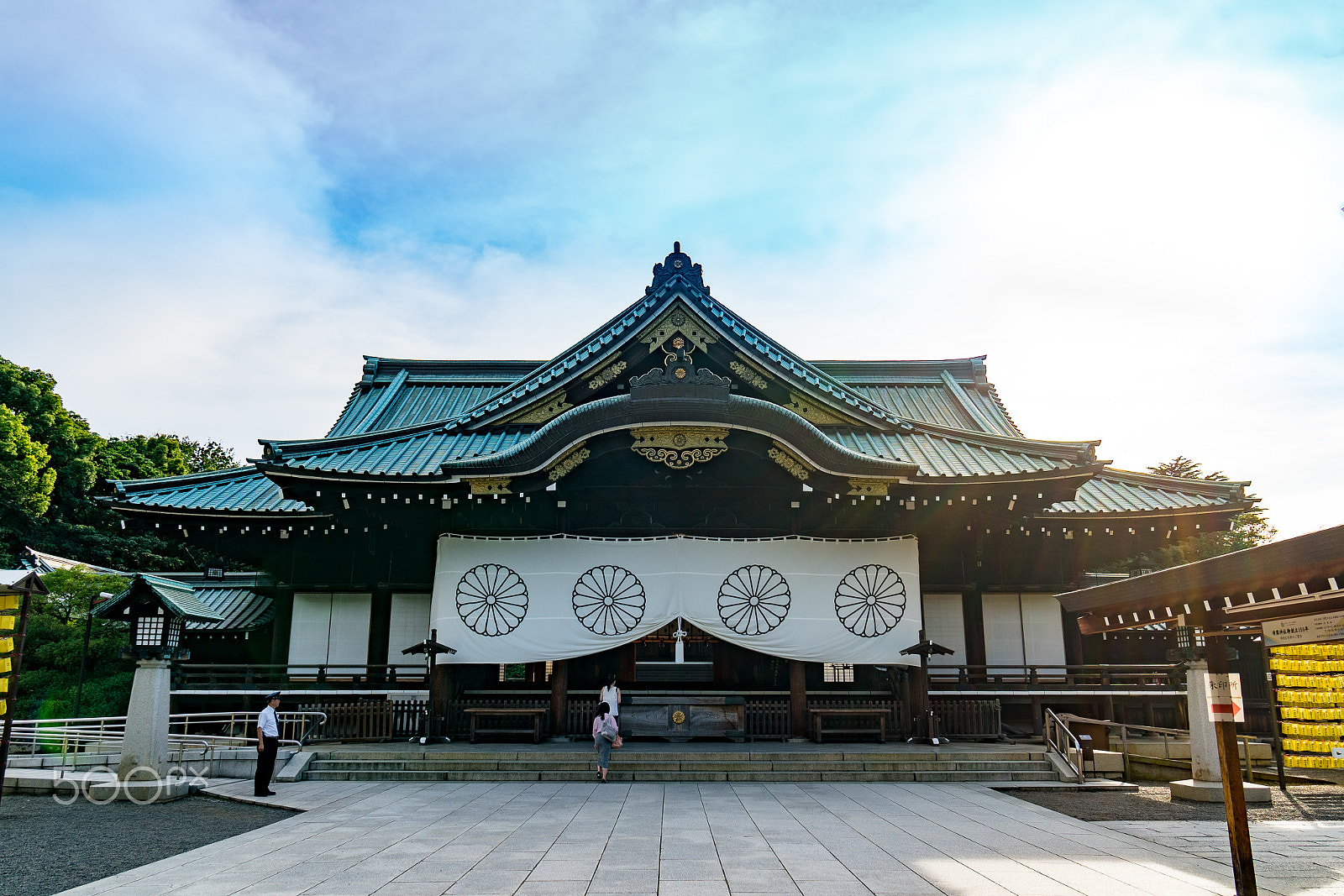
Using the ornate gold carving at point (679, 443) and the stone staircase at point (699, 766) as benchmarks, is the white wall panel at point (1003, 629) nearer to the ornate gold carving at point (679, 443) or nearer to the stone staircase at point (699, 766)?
the stone staircase at point (699, 766)

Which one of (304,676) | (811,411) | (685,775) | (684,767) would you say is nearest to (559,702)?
(684,767)

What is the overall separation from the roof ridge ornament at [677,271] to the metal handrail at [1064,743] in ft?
32.8

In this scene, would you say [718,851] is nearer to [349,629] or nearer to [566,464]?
[566,464]

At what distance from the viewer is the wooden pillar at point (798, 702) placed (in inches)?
607

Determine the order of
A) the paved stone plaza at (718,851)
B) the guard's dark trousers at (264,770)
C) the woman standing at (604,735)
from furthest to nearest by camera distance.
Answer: the woman standing at (604,735) → the guard's dark trousers at (264,770) → the paved stone plaza at (718,851)

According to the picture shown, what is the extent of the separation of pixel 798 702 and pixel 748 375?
636 cm

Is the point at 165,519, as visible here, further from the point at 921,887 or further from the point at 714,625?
the point at 921,887

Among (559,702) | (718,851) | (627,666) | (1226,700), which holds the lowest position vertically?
(718,851)

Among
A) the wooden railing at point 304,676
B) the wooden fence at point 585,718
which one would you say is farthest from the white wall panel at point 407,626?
the wooden fence at point 585,718

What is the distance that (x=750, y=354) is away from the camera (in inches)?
634

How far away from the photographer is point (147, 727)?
40.0ft

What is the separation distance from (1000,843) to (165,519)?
16.5 m

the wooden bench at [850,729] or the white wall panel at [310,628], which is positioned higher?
the white wall panel at [310,628]

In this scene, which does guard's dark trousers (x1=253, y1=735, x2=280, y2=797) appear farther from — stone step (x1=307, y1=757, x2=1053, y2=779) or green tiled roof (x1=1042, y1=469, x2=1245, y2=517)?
green tiled roof (x1=1042, y1=469, x2=1245, y2=517)
